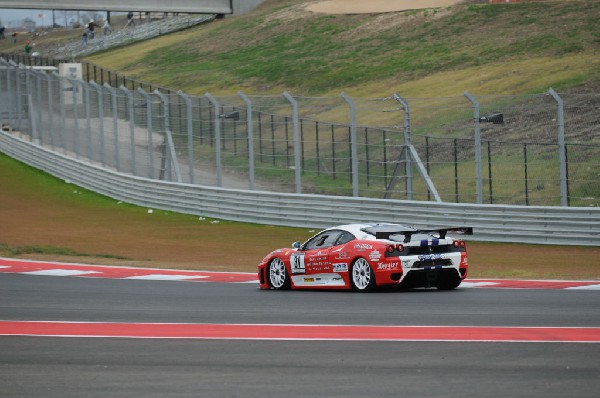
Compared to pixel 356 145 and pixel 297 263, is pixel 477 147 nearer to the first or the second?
pixel 356 145

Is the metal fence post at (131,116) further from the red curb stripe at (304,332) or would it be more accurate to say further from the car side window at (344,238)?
the red curb stripe at (304,332)

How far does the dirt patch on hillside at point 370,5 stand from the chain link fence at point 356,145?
92.3 ft

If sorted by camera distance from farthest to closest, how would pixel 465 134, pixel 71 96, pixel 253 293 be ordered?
pixel 71 96 → pixel 465 134 → pixel 253 293

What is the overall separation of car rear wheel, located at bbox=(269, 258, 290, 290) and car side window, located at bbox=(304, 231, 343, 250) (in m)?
0.46

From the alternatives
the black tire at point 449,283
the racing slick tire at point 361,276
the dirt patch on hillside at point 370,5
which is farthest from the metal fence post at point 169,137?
the dirt patch on hillside at point 370,5

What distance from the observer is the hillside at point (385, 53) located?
48.1 metres

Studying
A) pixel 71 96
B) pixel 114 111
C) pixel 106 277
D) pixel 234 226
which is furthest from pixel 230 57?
pixel 106 277

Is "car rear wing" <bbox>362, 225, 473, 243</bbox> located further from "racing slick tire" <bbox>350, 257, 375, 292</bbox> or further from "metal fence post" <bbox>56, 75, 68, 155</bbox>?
"metal fence post" <bbox>56, 75, 68, 155</bbox>

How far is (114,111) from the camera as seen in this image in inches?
1491

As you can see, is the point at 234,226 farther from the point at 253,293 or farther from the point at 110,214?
the point at 253,293

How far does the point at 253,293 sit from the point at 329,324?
449 centimetres

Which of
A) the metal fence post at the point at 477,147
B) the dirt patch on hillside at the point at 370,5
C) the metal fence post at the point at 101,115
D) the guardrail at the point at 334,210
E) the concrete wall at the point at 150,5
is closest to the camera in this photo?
the guardrail at the point at 334,210

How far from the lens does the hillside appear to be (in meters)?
48.1

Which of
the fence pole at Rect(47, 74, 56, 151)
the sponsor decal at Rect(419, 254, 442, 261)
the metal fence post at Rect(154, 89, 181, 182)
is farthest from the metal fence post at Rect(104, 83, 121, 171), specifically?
the sponsor decal at Rect(419, 254, 442, 261)
